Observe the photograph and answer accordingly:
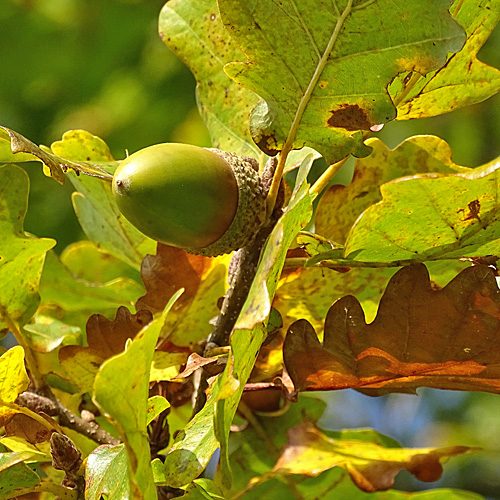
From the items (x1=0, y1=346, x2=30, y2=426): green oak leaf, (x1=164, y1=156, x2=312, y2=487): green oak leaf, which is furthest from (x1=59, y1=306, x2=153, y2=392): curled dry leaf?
(x1=164, y1=156, x2=312, y2=487): green oak leaf

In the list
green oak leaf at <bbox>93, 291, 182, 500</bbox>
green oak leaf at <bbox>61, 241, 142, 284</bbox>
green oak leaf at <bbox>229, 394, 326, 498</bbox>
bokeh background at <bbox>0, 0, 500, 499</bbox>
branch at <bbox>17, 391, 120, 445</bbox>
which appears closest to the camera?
green oak leaf at <bbox>93, 291, 182, 500</bbox>

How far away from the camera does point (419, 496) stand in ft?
4.09

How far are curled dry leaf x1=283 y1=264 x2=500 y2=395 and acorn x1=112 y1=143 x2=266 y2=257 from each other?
149 millimetres

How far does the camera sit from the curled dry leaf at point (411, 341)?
32.4 inches

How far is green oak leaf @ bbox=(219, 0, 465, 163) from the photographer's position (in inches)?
29.1

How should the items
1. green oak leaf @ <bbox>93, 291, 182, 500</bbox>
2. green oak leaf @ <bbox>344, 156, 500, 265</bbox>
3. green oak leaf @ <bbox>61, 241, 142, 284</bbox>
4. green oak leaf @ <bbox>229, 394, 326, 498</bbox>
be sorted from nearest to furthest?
1. green oak leaf @ <bbox>93, 291, 182, 500</bbox>
2. green oak leaf @ <bbox>344, 156, 500, 265</bbox>
3. green oak leaf @ <bbox>229, 394, 326, 498</bbox>
4. green oak leaf @ <bbox>61, 241, 142, 284</bbox>

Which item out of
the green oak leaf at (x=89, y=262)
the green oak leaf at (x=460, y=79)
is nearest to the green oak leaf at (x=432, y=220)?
the green oak leaf at (x=460, y=79)

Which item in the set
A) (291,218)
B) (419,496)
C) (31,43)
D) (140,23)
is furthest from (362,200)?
(31,43)

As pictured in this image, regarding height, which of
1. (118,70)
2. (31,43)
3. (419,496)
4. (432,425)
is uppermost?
(31,43)

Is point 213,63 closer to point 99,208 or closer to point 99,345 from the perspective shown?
point 99,208

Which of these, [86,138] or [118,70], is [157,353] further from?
[118,70]

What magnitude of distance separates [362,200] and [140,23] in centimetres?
190

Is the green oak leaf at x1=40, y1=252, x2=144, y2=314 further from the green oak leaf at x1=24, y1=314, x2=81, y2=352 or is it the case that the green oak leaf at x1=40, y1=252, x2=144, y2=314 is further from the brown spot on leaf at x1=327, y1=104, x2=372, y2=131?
the brown spot on leaf at x1=327, y1=104, x2=372, y2=131

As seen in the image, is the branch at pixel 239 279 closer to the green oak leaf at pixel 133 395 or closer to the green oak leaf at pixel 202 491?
the green oak leaf at pixel 202 491
